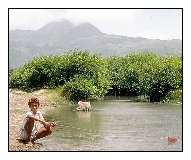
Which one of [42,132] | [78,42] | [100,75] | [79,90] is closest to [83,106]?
[79,90]

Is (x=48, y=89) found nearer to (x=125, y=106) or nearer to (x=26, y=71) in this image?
(x=26, y=71)

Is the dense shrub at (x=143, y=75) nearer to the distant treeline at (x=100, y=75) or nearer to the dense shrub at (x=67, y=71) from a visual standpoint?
the distant treeline at (x=100, y=75)

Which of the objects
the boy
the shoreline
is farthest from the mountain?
the boy

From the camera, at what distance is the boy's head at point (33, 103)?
965cm

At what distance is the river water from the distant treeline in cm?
18

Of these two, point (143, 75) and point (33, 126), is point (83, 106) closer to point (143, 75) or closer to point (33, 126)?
point (33, 126)

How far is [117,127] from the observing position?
975 centimetres

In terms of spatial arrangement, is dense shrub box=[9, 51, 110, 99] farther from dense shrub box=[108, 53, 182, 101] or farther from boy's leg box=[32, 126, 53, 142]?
boy's leg box=[32, 126, 53, 142]

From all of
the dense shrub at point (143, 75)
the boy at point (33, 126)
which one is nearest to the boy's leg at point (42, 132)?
the boy at point (33, 126)

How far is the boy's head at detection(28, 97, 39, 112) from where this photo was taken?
965 cm

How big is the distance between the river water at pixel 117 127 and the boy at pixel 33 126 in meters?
0.09

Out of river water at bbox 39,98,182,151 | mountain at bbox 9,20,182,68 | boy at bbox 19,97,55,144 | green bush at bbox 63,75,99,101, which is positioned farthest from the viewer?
green bush at bbox 63,75,99,101

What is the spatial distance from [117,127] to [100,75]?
26.9 inches
